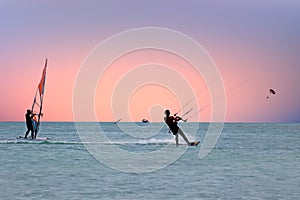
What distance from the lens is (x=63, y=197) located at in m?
13.7

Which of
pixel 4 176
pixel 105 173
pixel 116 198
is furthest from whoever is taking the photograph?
pixel 105 173

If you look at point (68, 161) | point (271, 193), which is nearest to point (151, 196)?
point (271, 193)

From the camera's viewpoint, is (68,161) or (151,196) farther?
(68,161)

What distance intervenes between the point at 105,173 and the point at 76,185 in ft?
10.2

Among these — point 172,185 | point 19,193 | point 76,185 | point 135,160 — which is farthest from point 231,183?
point 135,160

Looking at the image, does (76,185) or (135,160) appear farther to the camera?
(135,160)

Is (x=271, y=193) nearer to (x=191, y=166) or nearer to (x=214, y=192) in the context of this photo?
(x=214, y=192)

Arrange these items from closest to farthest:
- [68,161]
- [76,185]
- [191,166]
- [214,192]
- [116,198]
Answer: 1. [116,198]
2. [214,192]
3. [76,185]
4. [191,166]
5. [68,161]

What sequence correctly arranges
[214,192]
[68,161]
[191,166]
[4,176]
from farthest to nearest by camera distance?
1. [68,161]
2. [191,166]
3. [4,176]
4. [214,192]

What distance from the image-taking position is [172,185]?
15945 millimetres

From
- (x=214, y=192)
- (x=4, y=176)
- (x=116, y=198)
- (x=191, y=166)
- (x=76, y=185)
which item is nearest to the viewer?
(x=116, y=198)

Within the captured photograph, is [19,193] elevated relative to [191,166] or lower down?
lower down

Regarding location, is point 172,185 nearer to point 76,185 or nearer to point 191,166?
point 76,185

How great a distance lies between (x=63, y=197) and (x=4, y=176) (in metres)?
4.57
